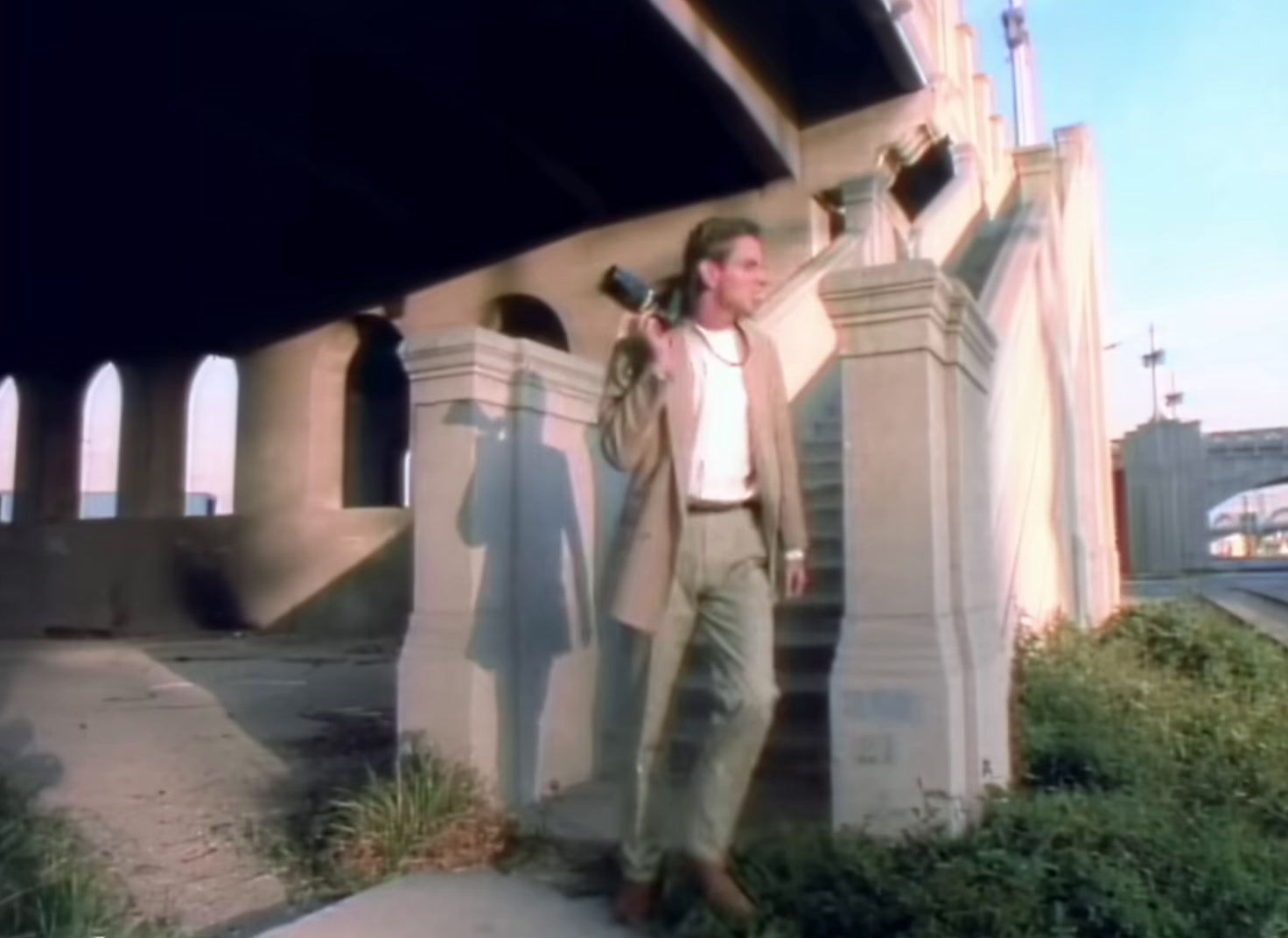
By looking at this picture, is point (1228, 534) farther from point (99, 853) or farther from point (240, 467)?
point (99, 853)

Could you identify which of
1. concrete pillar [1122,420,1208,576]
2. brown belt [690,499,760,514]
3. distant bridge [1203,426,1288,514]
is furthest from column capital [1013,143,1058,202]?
distant bridge [1203,426,1288,514]

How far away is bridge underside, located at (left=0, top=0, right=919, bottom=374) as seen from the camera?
1283 centimetres

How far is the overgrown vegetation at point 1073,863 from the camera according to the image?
3.33 metres

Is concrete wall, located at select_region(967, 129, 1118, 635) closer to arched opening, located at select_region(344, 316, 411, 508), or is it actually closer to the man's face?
the man's face

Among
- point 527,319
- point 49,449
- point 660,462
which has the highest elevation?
point 527,319

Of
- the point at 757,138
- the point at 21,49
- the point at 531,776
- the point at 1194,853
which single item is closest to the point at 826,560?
the point at 531,776

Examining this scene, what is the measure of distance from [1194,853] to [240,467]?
1585cm

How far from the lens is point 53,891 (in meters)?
3.57

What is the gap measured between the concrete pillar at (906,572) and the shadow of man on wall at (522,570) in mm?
1323

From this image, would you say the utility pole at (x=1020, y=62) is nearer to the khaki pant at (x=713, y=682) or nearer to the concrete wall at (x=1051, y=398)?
the concrete wall at (x=1051, y=398)

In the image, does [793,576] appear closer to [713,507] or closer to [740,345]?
[713,507]

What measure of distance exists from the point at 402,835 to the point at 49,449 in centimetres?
1970

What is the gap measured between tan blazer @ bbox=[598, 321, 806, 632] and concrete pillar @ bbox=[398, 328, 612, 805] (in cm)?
127

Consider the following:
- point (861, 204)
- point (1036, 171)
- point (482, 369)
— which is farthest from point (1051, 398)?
point (482, 369)
